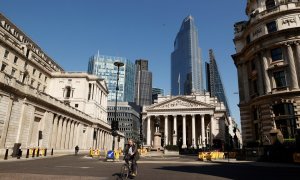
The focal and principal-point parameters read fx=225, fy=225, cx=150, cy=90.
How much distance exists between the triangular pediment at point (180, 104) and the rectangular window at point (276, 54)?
5192 cm

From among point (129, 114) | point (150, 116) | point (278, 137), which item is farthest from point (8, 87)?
point (129, 114)

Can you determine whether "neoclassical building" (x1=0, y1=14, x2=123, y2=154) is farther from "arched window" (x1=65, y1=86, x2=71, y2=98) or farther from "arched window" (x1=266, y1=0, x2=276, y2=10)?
"arched window" (x1=266, y1=0, x2=276, y2=10)

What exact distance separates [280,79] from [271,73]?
1556 millimetres

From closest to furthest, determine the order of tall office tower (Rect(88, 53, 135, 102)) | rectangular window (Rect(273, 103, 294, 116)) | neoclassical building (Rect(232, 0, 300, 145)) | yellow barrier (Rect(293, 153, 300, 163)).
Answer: yellow barrier (Rect(293, 153, 300, 163))
rectangular window (Rect(273, 103, 294, 116))
neoclassical building (Rect(232, 0, 300, 145))
tall office tower (Rect(88, 53, 135, 102))

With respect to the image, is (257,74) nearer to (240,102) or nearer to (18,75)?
(240,102)

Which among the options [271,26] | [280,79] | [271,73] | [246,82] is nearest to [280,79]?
[280,79]

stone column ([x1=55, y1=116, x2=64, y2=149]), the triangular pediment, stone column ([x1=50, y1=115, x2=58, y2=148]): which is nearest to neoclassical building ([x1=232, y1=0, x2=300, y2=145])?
stone column ([x1=50, y1=115, x2=58, y2=148])

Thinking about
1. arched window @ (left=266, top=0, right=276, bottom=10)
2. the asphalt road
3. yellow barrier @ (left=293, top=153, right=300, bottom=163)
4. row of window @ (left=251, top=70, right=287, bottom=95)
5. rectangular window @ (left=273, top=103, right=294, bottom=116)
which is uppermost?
arched window @ (left=266, top=0, right=276, bottom=10)

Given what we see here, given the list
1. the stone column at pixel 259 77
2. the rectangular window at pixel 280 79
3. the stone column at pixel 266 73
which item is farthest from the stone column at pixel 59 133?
the rectangular window at pixel 280 79

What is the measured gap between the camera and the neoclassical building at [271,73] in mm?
30969

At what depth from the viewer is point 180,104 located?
3479 inches

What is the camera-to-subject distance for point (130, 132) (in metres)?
142

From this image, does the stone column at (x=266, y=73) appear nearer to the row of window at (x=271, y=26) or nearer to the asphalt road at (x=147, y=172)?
the row of window at (x=271, y=26)

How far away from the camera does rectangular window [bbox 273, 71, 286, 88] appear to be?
32.9 m
